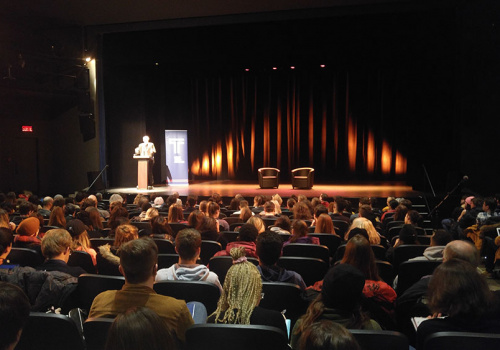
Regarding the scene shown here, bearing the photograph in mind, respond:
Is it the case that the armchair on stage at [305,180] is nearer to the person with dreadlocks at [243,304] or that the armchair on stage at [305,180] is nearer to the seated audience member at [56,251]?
the seated audience member at [56,251]

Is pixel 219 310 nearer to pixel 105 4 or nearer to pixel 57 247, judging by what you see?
pixel 57 247

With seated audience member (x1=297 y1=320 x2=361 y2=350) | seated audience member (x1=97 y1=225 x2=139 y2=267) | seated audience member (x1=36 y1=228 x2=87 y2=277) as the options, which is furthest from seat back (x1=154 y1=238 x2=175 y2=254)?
seated audience member (x1=297 y1=320 x2=361 y2=350)

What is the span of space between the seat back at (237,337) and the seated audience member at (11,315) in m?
0.71

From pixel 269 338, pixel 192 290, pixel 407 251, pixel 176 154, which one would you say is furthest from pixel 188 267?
pixel 176 154

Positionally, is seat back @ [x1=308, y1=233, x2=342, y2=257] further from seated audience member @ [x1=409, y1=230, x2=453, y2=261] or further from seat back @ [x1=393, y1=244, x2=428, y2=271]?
seated audience member @ [x1=409, y1=230, x2=453, y2=261]

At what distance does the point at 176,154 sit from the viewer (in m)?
16.4

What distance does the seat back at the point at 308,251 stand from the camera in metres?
4.66

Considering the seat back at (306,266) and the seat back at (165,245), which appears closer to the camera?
the seat back at (306,266)

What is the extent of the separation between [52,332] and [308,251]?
2.82 meters

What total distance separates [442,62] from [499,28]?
5.73 ft

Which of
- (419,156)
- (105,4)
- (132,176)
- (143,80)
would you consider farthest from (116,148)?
(419,156)

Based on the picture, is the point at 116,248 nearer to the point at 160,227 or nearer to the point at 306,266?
the point at 160,227

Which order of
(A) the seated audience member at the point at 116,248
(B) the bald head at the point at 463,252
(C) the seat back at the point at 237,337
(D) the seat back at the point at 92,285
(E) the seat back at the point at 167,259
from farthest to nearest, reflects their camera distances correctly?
(E) the seat back at the point at 167,259 < (A) the seated audience member at the point at 116,248 < (D) the seat back at the point at 92,285 < (B) the bald head at the point at 463,252 < (C) the seat back at the point at 237,337

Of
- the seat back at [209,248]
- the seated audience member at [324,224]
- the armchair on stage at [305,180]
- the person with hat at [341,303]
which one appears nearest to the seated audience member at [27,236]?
the seat back at [209,248]
